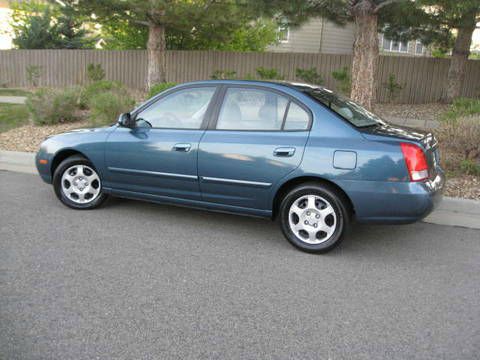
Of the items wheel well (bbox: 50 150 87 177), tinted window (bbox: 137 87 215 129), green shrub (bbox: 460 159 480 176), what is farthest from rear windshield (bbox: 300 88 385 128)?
wheel well (bbox: 50 150 87 177)

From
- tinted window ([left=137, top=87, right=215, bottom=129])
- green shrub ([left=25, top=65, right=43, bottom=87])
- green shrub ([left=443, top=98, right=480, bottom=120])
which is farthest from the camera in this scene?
green shrub ([left=25, top=65, right=43, bottom=87])

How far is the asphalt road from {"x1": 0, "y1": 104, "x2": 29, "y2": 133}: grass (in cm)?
623

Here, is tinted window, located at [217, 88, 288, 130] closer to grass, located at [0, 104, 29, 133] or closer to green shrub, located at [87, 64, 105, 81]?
grass, located at [0, 104, 29, 133]

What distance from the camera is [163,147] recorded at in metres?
5.31

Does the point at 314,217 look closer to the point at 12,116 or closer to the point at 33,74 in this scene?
the point at 12,116

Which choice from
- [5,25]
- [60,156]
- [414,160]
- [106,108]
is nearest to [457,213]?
[414,160]

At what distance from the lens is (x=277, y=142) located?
188 inches

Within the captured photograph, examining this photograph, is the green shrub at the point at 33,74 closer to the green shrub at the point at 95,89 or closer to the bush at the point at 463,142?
the green shrub at the point at 95,89

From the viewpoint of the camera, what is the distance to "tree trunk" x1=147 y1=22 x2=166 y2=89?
1550 cm

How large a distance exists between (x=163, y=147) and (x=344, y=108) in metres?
1.97

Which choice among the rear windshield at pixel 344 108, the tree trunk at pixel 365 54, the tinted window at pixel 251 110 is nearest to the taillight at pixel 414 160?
the rear windshield at pixel 344 108

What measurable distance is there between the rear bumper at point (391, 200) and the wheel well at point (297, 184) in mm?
114

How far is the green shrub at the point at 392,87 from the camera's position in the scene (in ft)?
49.8

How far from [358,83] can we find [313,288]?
19.1ft
